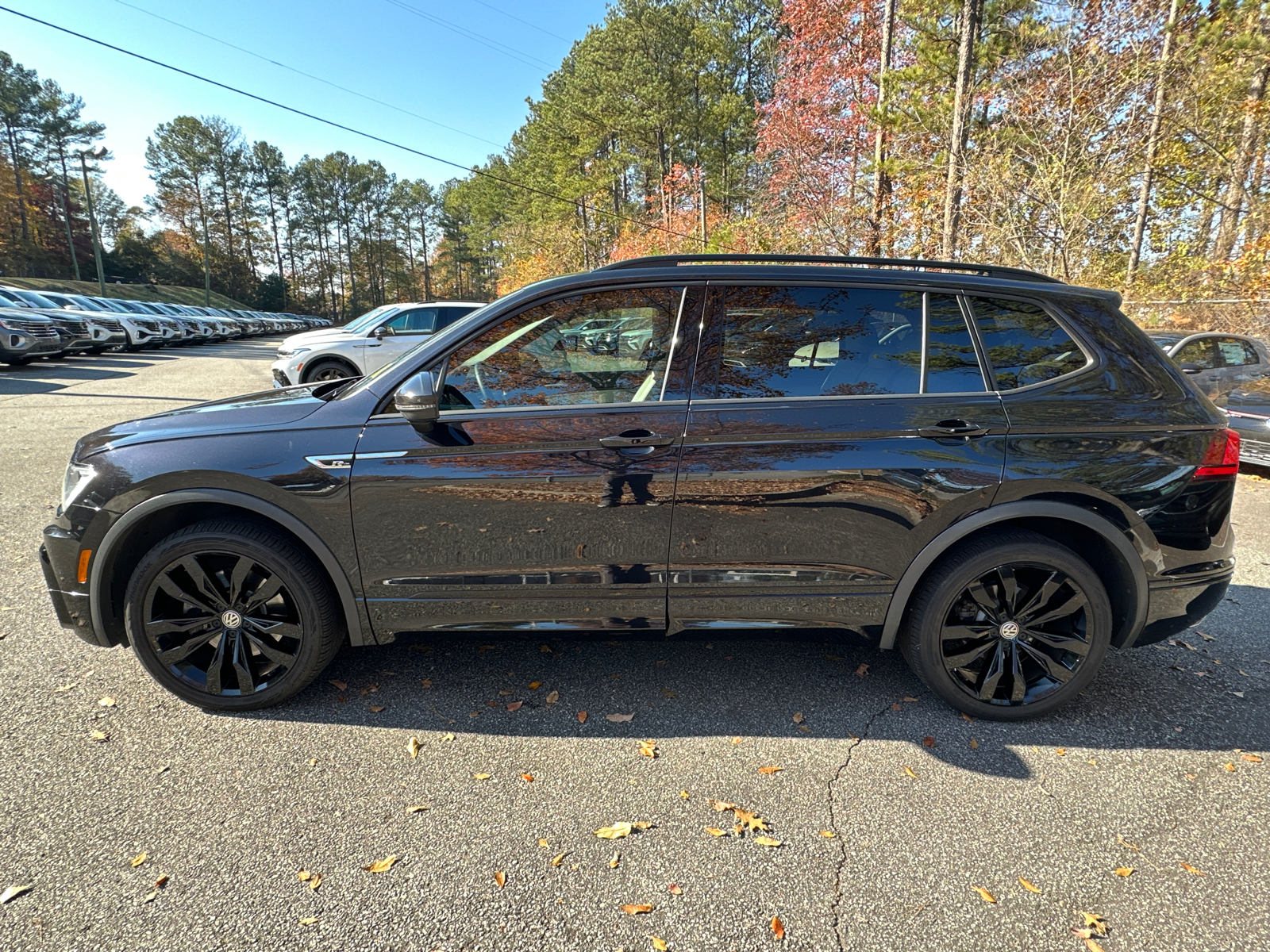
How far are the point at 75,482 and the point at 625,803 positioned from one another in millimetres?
2603

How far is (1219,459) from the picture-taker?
2.62 metres

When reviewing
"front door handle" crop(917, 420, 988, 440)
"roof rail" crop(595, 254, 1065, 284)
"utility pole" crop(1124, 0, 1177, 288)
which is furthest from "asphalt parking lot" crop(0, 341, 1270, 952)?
"utility pole" crop(1124, 0, 1177, 288)

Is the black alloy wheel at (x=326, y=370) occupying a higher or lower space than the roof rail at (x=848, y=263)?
lower

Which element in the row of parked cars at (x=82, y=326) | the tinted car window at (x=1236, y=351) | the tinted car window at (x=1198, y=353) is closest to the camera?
the tinted car window at (x=1236, y=351)

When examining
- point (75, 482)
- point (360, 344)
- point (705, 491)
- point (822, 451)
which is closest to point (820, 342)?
point (822, 451)

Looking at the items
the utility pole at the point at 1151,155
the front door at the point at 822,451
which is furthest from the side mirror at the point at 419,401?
the utility pole at the point at 1151,155

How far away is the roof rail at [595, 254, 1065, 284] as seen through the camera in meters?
2.75

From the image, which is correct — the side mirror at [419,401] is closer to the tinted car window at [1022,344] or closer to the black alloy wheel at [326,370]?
the tinted car window at [1022,344]

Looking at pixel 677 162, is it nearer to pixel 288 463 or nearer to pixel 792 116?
pixel 792 116

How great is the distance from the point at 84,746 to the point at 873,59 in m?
23.0

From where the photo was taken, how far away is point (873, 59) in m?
18.7

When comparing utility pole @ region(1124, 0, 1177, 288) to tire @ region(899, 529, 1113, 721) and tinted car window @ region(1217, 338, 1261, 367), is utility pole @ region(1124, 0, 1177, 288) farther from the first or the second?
tire @ region(899, 529, 1113, 721)

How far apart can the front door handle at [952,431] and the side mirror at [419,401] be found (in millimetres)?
1912

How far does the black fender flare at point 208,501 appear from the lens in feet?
8.32
